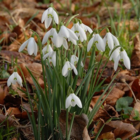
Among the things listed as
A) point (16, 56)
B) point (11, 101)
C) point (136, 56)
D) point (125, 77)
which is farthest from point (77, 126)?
point (16, 56)

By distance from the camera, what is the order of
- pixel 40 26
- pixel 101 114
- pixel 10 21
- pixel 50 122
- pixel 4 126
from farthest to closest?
pixel 10 21 < pixel 40 26 < pixel 101 114 < pixel 4 126 < pixel 50 122

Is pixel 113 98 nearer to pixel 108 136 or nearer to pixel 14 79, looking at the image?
pixel 108 136

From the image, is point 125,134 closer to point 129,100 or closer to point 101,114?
point 101,114

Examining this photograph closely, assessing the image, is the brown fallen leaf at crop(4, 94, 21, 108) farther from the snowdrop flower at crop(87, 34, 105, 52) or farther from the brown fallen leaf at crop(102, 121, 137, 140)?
the snowdrop flower at crop(87, 34, 105, 52)

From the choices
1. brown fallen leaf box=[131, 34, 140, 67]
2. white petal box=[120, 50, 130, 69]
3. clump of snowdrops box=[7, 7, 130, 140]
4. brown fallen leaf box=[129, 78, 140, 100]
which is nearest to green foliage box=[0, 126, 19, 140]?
clump of snowdrops box=[7, 7, 130, 140]

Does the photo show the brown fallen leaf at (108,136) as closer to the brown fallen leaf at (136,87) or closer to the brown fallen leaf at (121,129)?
the brown fallen leaf at (121,129)

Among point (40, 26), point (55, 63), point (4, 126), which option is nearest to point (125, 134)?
point (55, 63)
